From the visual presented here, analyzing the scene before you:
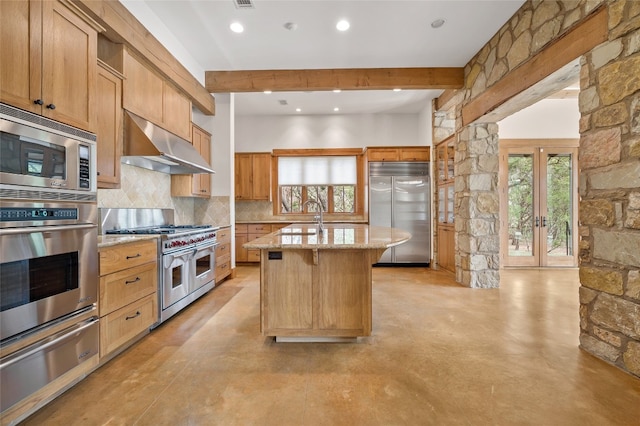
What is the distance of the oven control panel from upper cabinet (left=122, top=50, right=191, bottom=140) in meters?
1.43

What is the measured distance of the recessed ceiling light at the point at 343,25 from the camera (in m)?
3.15

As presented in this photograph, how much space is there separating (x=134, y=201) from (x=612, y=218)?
4480 millimetres

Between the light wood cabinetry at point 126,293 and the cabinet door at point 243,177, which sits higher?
the cabinet door at point 243,177

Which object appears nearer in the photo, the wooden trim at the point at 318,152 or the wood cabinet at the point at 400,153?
the wood cabinet at the point at 400,153

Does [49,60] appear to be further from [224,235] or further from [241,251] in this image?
[241,251]

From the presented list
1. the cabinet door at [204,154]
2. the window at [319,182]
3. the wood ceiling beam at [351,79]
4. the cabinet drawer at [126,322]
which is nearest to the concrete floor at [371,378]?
the cabinet drawer at [126,322]

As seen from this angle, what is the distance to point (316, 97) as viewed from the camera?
5316 mm

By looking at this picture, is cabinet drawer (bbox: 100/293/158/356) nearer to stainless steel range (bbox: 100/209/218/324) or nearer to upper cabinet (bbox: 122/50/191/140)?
stainless steel range (bbox: 100/209/218/324)

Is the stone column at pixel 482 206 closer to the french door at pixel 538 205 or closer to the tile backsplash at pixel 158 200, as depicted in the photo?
the french door at pixel 538 205

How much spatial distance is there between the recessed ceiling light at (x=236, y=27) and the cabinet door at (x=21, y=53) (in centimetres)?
185

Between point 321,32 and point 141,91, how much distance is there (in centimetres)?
205

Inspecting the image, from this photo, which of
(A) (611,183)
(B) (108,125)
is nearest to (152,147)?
(B) (108,125)

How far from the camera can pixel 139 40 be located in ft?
9.24

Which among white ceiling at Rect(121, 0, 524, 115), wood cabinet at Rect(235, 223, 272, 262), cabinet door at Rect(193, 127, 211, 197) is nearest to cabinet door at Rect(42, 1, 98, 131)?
white ceiling at Rect(121, 0, 524, 115)
